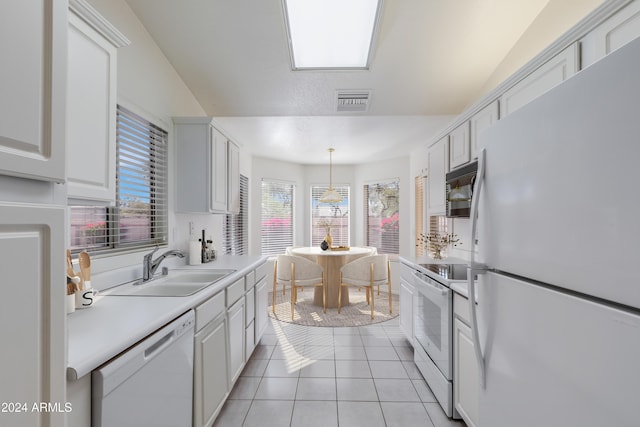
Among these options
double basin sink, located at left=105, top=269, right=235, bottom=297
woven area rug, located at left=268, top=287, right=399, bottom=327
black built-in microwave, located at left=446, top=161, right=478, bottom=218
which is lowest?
woven area rug, located at left=268, top=287, right=399, bottom=327

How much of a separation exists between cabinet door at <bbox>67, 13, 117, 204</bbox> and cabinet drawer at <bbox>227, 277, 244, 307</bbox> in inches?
37.0

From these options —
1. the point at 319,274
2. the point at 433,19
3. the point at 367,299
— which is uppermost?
the point at 433,19

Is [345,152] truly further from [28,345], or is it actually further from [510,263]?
[28,345]

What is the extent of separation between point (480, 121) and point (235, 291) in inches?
88.7

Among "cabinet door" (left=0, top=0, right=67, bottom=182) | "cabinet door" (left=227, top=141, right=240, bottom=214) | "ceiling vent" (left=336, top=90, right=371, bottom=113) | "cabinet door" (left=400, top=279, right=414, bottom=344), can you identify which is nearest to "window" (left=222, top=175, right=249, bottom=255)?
"cabinet door" (left=227, top=141, right=240, bottom=214)

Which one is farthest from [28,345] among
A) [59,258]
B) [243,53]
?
[243,53]

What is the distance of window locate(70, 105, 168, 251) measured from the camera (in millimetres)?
1597

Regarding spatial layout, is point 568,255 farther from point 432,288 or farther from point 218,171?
point 218,171

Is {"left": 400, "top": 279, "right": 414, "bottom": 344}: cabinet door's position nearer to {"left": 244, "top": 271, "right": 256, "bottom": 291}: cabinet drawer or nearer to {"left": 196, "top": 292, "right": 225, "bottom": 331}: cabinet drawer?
{"left": 244, "top": 271, "right": 256, "bottom": 291}: cabinet drawer

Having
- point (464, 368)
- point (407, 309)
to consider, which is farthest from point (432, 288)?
point (407, 309)

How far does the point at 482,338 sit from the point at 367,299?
11.2 feet

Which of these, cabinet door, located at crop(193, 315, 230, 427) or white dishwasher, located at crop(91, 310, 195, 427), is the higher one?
white dishwasher, located at crop(91, 310, 195, 427)

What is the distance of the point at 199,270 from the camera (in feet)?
7.53

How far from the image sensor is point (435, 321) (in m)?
2.02
